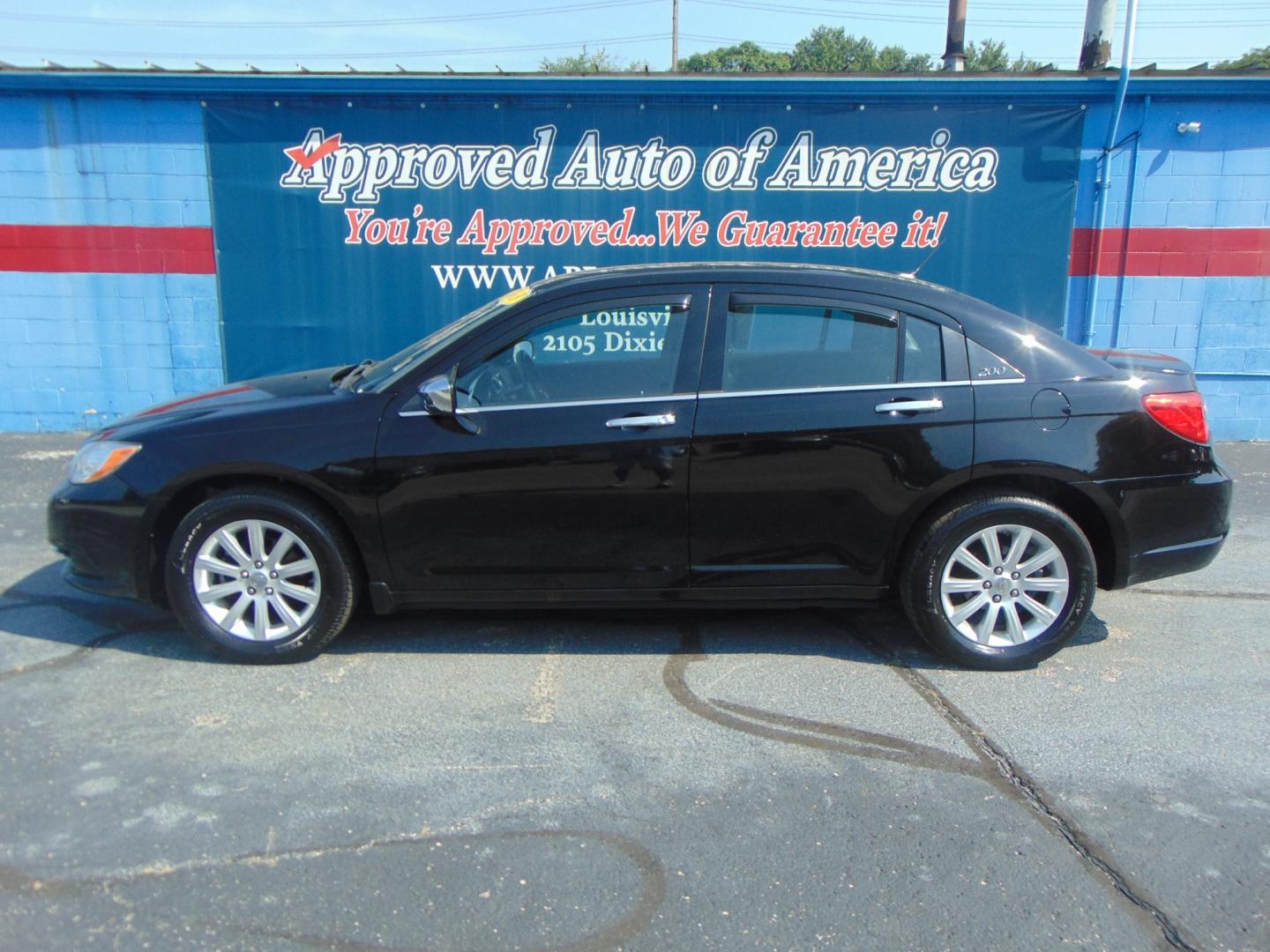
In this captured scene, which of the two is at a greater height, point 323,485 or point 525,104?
point 525,104

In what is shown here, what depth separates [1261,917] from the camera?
2658 millimetres

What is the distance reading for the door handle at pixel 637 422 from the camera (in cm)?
411

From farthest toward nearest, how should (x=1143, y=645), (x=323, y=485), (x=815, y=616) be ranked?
(x=815, y=616)
(x=1143, y=645)
(x=323, y=485)

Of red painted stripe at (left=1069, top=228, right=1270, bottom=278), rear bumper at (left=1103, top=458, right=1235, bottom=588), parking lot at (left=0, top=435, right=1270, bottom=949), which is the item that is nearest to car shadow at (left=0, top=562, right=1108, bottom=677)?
parking lot at (left=0, top=435, right=1270, bottom=949)

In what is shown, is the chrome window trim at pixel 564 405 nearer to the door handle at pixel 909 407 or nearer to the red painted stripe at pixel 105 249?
the door handle at pixel 909 407

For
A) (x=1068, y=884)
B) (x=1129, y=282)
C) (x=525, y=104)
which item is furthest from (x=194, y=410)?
(x=1129, y=282)

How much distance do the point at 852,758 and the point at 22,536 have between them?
532 cm

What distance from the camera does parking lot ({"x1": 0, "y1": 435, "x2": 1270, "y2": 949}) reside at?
8.72 feet

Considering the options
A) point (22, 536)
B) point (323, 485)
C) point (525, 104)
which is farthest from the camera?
point (525, 104)

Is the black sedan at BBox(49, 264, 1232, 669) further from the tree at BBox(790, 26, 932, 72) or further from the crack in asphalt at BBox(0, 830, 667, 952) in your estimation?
the tree at BBox(790, 26, 932, 72)

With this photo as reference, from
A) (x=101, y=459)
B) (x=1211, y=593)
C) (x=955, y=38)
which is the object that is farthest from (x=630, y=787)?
(x=955, y=38)

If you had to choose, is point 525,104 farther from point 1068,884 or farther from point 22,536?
point 1068,884

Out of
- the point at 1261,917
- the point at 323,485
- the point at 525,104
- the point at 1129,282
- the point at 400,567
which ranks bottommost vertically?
the point at 1261,917

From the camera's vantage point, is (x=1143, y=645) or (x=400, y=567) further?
(x=1143, y=645)
